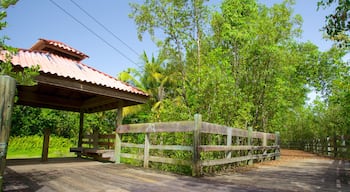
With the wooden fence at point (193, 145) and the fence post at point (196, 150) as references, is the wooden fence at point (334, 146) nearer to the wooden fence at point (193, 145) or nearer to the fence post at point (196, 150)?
the wooden fence at point (193, 145)

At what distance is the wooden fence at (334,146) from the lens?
1366cm

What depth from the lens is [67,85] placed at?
6477 millimetres

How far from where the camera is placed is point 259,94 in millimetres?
11438

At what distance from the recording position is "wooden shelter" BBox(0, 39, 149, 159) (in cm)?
642

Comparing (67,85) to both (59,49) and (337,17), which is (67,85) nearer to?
(59,49)

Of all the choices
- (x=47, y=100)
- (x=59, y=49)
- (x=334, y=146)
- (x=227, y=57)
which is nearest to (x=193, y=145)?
(x=227, y=57)

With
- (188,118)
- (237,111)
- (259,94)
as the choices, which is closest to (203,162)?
(188,118)

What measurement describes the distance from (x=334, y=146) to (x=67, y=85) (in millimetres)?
14783

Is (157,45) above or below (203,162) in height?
above

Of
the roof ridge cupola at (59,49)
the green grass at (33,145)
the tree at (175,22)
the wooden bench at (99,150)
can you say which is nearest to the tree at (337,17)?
the tree at (175,22)

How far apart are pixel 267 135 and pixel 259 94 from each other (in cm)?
200

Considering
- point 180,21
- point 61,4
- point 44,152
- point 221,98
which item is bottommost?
point 44,152

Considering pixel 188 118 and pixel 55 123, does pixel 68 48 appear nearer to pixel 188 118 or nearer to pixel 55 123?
pixel 188 118

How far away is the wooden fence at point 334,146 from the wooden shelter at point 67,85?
11648 mm
